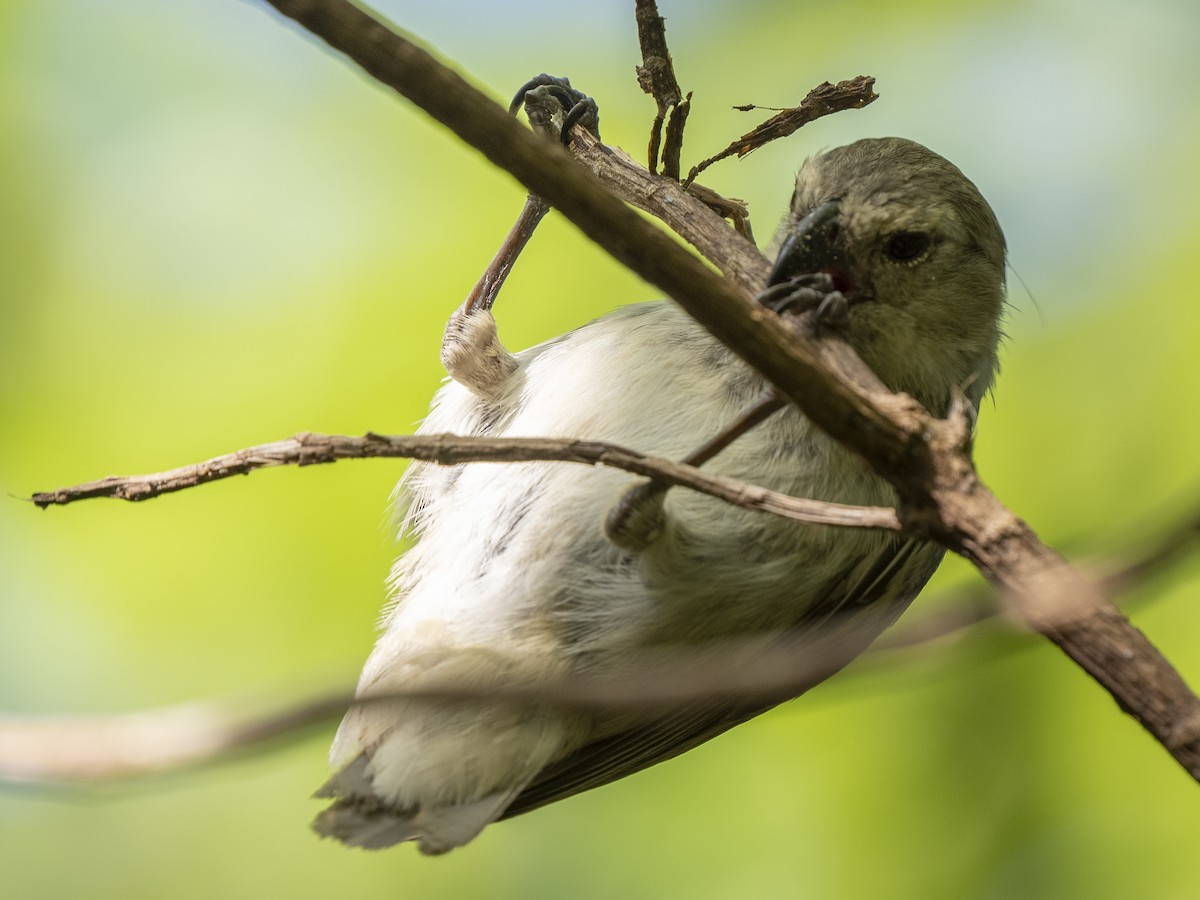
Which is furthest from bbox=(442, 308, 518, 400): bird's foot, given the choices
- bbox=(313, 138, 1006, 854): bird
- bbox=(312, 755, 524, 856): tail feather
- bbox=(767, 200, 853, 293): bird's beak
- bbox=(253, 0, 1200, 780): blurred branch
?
bbox=(253, 0, 1200, 780): blurred branch

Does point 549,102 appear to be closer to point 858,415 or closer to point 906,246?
point 906,246

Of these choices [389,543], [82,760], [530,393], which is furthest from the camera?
[389,543]

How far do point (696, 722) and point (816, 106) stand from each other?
1.43 meters

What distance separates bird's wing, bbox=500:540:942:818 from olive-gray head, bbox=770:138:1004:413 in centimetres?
41

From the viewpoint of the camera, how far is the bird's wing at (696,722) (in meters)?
2.73

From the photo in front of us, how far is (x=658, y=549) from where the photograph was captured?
7.93 ft

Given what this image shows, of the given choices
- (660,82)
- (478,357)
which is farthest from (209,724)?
(478,357)

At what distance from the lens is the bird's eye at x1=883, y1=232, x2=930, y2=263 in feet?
8.40

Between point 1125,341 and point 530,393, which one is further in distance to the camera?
point 1125,341

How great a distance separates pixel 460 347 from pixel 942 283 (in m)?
1.23

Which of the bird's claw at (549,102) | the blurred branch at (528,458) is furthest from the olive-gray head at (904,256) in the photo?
the blurred branch at (528,458)

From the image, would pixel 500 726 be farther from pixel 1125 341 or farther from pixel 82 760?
pixel 1125 341

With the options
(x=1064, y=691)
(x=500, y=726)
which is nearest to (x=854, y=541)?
(x=500, y=726)

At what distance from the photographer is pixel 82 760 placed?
98cm
